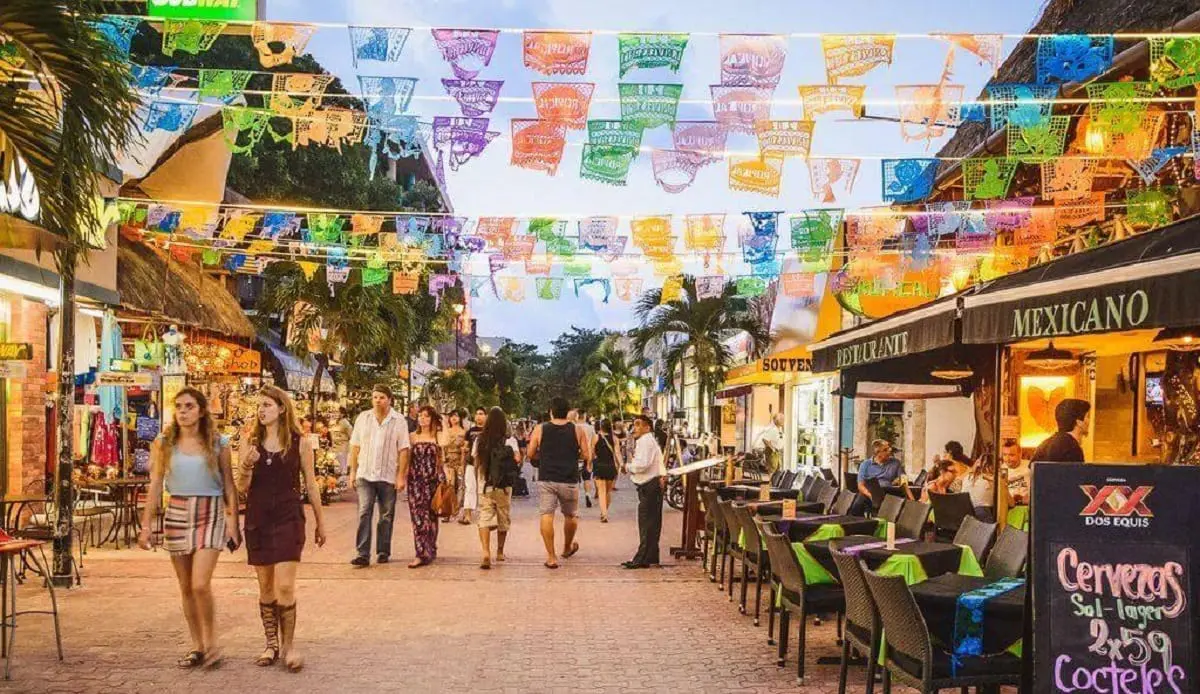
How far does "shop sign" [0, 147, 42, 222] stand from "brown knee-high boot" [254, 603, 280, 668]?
2910mm

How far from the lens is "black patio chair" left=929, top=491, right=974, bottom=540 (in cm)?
1024

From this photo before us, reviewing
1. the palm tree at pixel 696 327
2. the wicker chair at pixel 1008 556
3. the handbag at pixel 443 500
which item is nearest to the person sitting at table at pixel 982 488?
the wicker chair at pixel 1008 556

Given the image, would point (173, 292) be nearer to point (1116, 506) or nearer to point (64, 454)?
point (64, 454)

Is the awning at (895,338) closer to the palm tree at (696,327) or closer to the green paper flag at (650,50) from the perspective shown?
the green paper flag at (650,50)

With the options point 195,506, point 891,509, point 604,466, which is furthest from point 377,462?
point 604,466

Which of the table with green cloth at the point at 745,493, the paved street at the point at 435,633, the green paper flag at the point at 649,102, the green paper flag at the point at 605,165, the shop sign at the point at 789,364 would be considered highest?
the green paper flag at the point at 649,102

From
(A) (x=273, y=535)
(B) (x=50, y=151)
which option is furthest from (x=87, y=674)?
(B) (x=50, y=151)

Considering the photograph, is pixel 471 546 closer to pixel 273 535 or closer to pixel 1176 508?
pixel 273 535

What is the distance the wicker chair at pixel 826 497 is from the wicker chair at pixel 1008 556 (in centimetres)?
418

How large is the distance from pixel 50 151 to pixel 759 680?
17.7ft

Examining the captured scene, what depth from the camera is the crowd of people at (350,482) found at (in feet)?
23.8

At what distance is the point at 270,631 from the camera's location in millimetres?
7465

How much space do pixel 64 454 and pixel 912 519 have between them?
781 centimetres

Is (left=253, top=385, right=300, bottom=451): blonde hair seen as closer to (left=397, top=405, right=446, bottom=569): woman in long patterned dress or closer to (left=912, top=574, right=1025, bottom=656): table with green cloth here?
(left=912, top=574, right=1025, bottom=656): table with green cloth
